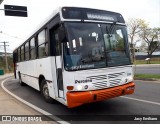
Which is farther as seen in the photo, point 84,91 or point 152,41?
point 152,41

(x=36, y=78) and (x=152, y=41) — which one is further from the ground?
(x=152, y=41)

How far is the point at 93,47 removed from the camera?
711cm

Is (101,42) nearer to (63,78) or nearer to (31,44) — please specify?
(63,78)

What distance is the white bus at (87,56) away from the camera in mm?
6844

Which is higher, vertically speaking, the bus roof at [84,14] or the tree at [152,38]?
the tree at [152,38]

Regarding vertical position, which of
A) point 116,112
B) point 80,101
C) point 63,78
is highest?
point 63,78

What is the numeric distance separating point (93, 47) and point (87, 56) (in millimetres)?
349

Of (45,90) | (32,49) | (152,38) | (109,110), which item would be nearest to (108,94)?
(109,110)

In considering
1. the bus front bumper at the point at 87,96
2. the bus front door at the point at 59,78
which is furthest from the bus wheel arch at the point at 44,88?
the bus front bumper at the point at 87,96

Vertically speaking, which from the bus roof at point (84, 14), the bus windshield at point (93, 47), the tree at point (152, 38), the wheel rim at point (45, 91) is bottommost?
the wheel rim at point (45, 91)

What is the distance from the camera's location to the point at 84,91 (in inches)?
269

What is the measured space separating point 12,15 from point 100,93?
11.3 meters

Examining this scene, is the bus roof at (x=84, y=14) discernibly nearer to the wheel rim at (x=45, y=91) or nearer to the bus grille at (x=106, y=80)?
the bus grille at (x=106, y=80)

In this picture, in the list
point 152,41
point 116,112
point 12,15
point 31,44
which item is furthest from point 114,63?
point 152,41
